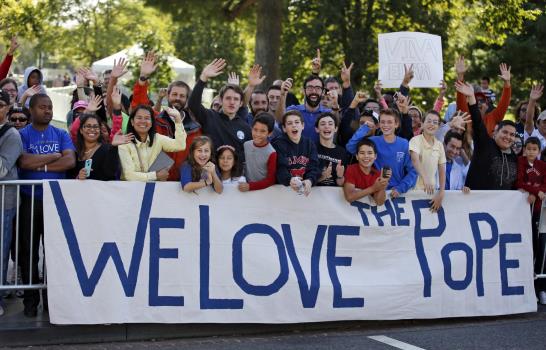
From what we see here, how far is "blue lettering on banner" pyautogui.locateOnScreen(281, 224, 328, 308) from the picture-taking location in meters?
7.71

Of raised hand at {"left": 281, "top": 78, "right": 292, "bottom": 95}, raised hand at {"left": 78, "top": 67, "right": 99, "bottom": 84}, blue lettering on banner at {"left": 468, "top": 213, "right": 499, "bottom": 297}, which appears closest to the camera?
blue lettering on banner at {"left": 468, "top": 213, "right": 499, "bottom": 297}

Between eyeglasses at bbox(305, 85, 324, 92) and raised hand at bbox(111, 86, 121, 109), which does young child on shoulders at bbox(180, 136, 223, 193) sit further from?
eyeglasses at bbox(305, 85, 324, 92)

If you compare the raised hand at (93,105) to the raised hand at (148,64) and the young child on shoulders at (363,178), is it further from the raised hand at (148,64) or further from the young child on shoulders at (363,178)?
the young child on shoulders at (363,178)

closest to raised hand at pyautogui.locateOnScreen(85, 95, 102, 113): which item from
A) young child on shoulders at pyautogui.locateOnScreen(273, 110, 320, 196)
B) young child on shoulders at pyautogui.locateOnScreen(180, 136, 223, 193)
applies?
young child on shoulders at pyautogui.locateOnScreen(180, 136, 223, 193)

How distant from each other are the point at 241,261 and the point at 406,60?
4.94 m

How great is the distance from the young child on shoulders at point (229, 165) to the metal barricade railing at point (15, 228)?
1.55 meters

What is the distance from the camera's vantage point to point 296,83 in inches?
1041

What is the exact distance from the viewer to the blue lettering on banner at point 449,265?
325 inches

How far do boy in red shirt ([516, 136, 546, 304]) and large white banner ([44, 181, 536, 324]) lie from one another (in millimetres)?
303

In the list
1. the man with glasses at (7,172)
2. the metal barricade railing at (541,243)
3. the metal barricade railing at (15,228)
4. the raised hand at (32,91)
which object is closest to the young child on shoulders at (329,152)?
the metal barricade railing at (541,243)

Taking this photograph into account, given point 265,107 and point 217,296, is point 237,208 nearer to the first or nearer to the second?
point 217,296

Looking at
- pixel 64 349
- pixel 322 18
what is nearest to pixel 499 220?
pixel 64 349

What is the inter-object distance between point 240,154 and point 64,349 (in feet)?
8.30

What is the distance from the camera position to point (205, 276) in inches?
295
